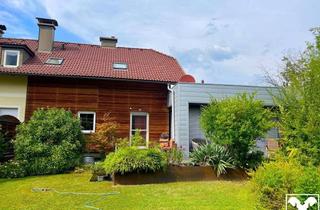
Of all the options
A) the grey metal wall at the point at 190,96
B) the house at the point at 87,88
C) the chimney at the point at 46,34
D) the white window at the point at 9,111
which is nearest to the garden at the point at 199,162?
the house at the point at 87,88

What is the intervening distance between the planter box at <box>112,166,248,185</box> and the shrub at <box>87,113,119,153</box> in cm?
566

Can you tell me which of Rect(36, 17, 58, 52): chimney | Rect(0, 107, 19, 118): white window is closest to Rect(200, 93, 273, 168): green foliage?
Rect(0, 107, 19, 118): white window

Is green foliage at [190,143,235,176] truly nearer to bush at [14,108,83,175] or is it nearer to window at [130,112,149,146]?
bush at [14,108,83,175]

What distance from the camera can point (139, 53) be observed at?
21.1 metres

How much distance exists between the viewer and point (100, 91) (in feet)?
54.0

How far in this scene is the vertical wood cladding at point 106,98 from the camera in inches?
627

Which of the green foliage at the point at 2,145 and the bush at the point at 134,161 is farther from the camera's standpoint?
the green foliage at the point at 2,145

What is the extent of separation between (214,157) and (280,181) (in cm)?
596

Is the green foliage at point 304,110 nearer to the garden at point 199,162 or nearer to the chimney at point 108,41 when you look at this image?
the garden at point 199,162

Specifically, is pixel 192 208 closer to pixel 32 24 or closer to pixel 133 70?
pixel 133 70

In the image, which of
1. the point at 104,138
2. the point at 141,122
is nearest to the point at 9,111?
the point at 104,138

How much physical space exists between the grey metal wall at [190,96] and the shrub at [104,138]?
11.1ft

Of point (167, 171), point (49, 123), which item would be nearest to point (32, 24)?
point (49, 123)

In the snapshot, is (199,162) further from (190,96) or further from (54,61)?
(54,61)
